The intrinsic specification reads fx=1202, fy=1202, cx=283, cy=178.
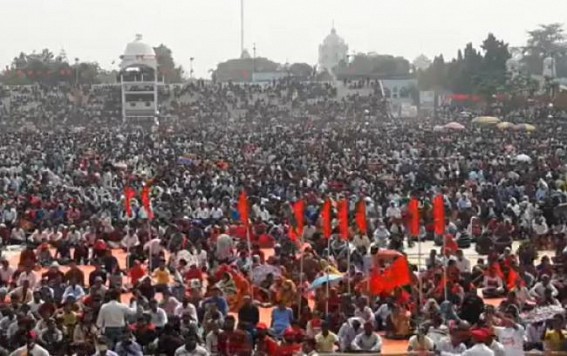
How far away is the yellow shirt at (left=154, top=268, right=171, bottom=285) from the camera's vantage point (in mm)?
16094

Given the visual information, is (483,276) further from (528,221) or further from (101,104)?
(101,104)

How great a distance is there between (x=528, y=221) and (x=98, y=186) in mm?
11644

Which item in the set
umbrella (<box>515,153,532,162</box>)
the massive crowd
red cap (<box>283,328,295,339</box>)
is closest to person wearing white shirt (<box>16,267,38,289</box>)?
the massive crowd

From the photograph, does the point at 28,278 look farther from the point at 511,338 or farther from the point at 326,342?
the point at 511,338

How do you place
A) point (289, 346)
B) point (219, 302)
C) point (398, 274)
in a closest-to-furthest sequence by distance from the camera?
point (289, 346) → point (219, 302) → point (398, 274)

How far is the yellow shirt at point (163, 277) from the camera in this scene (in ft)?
52.8

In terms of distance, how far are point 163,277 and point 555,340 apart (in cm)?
591

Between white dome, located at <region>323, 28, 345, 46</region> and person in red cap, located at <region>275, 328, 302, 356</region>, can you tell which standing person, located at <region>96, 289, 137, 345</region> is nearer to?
person in red cap, located at <region>275, 328, 302, 356</region>

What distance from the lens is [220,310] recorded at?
13398 millimetres

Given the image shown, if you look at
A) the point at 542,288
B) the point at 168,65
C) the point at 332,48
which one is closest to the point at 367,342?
the point at 542,288

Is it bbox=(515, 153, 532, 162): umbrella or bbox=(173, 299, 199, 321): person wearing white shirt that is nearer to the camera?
bbox=(173, 299, 199, 321): person wearing white shirt

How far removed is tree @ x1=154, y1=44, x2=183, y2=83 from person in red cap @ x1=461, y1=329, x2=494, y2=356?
334 feet

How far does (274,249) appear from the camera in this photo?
19469 millimetres

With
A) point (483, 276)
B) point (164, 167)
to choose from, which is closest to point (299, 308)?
point (483, 276)
